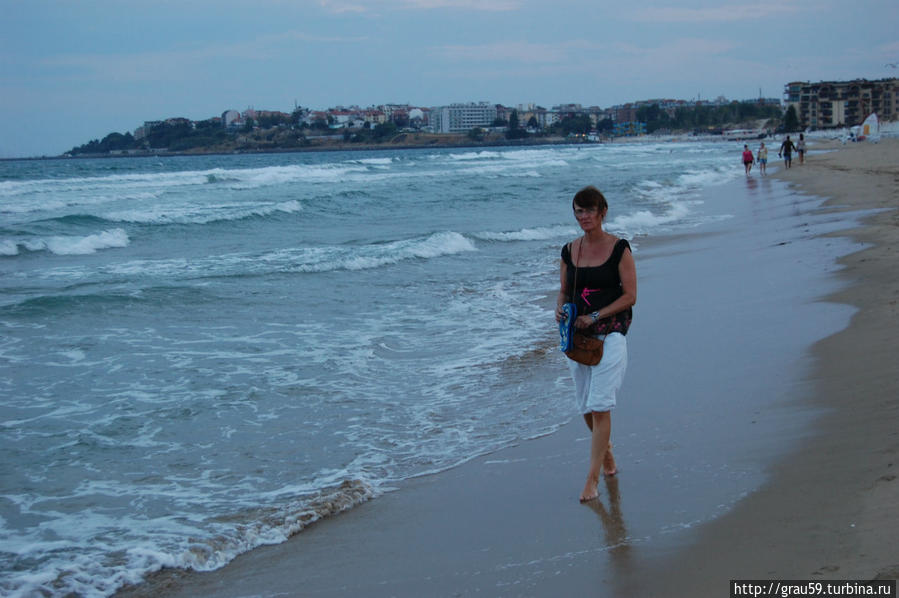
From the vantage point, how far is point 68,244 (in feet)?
67.5

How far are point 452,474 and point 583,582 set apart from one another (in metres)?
1.72

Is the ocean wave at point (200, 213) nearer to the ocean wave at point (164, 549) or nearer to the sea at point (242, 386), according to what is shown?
the sea at point (242, 386)

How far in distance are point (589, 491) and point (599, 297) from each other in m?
1.01

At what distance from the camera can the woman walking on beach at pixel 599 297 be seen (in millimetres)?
4105

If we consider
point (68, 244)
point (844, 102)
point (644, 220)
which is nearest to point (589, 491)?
point (644, 220)

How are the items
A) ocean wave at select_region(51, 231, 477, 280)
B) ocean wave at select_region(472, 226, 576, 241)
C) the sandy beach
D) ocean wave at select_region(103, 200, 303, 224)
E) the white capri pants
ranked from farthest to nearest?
ocean wave at select_region(103, 200, 303, 224), ocean wave at select_region(472, 226, 576, 241), ocean wave at select_region(51, 231, 477, 280), the white capri pants, the sandy beach

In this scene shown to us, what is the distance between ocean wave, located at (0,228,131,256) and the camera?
1988 centimetres

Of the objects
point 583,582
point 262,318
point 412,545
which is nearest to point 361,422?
point 412,545

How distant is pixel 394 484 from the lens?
4.99 m

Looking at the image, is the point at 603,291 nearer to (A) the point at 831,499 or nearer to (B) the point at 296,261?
(A) the point at 831,499

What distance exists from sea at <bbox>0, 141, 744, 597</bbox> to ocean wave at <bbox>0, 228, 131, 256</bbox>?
120 cm

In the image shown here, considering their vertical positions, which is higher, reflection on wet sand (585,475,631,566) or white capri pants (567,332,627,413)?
white capri pants (567,332,627,413)

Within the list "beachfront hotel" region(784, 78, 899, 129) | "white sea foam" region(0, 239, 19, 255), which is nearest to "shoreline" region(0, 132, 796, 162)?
"beachfront hotel" region(784, 78, 899, 129)

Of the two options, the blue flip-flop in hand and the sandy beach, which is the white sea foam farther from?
the blue flip-flop in hand
